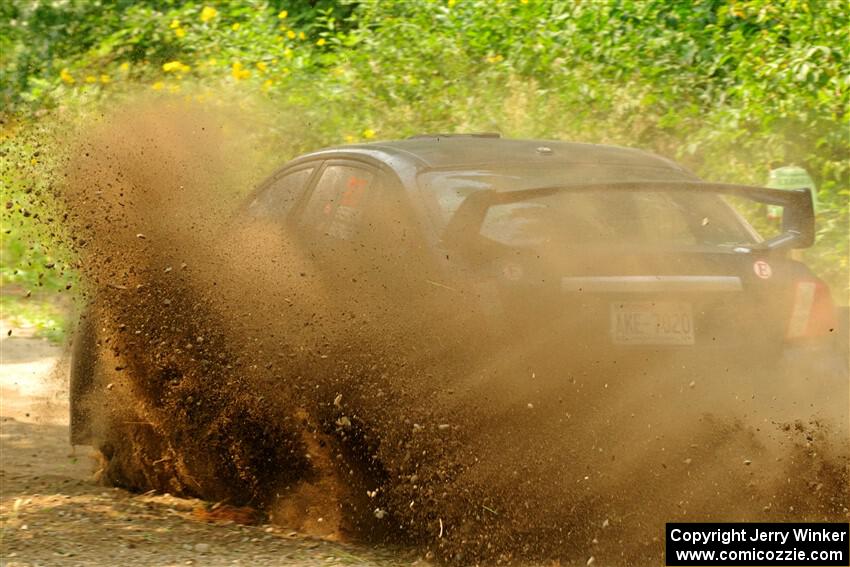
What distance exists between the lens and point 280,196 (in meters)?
6.14

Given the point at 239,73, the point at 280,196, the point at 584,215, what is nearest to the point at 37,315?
the point at 239,73

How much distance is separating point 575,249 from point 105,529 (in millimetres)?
2134

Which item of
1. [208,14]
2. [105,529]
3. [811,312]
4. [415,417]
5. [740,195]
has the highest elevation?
[740,195]

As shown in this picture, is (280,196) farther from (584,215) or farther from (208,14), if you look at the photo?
(208,14)

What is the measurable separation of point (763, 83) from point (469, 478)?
6.08m

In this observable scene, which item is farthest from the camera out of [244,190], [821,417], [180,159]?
[244,190]

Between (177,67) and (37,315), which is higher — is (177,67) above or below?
above

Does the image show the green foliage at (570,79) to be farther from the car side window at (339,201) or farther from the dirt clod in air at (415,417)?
the dirt clod in air at (415,417)

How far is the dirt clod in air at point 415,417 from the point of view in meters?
4.36

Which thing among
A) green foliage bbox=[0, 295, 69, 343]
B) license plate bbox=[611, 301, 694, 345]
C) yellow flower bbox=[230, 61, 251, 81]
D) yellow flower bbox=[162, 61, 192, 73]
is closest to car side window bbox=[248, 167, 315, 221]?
license plate bbox=[611, 301, 694, 345]

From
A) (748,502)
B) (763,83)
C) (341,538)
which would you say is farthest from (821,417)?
(763,83)

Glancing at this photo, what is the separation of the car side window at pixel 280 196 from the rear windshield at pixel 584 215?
3.16 feet

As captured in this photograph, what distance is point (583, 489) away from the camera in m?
4.36

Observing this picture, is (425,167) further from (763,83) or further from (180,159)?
(763,83)
